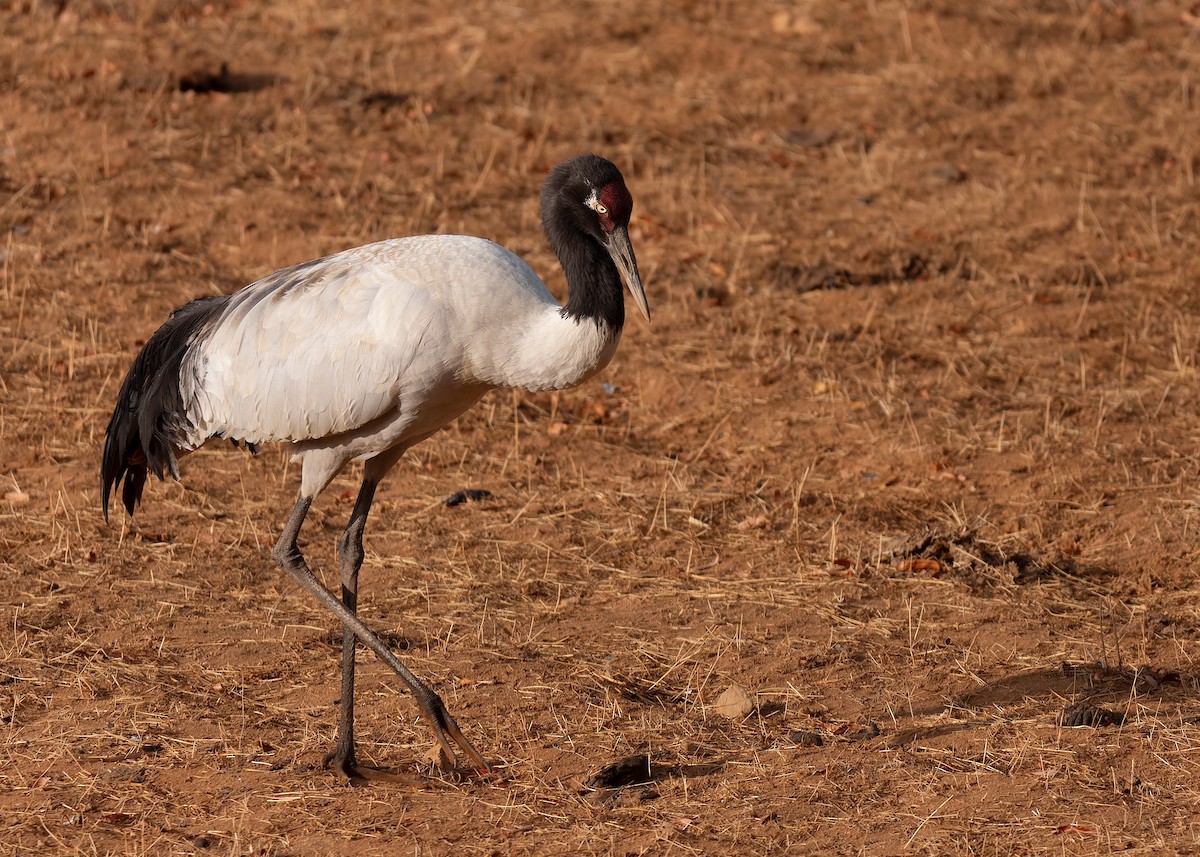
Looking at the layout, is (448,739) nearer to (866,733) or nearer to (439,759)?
(439,759)

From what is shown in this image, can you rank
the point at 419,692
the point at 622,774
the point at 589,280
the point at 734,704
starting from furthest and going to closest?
1. the point at 734,704
2. the point at 589,280
3. the point at 419,692
4. the point at 622,774

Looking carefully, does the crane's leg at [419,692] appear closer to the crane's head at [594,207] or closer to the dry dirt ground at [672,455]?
the dry dirt ground at [672,455]

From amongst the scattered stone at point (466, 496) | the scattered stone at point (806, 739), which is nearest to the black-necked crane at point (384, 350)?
the scattered stone at point (806, 739)

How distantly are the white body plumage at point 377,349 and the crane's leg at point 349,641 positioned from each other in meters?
0.18

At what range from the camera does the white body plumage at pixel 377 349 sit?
4820 mm

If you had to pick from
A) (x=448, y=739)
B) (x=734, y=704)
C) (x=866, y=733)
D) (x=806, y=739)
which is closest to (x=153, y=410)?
(x=448, y=739)

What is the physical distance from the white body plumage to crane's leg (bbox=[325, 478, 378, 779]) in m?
0.18

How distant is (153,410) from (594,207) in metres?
1.75

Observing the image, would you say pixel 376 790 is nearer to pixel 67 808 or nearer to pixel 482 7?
pixel 67 808

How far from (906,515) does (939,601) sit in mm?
801

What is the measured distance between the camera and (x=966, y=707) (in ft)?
17.1

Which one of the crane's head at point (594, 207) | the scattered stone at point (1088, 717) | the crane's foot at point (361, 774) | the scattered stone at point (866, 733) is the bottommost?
the crane's foot at point (361, 774)

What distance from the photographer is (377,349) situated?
4.85 metres

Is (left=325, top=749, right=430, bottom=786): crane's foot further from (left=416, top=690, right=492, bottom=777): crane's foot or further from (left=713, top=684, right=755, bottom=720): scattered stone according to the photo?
(left=713, top=684, right=755, bottom=720): scattered stone
